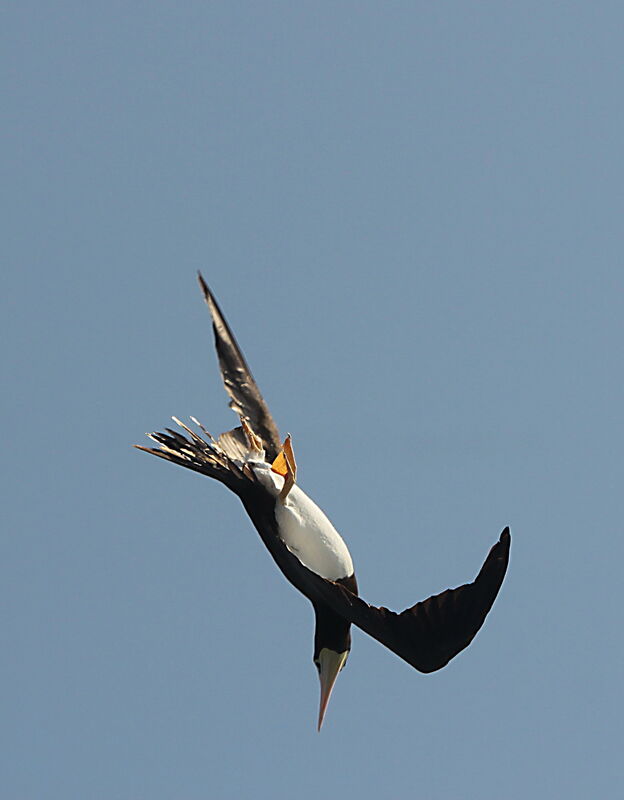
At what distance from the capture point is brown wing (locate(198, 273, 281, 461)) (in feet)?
21.3

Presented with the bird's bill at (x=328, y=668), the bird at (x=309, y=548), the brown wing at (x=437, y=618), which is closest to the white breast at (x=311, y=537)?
the bird at (x=309, y=548)

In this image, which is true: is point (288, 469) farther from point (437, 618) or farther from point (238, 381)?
point (437, 618)

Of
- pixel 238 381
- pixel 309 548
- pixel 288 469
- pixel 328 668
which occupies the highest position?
pixel 238 381

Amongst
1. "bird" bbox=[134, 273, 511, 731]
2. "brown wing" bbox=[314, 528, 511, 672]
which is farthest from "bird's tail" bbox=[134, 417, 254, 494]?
"brown wing" bbox=[314, 528, 511, 672]

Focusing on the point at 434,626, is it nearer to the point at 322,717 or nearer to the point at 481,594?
the point at 481,594

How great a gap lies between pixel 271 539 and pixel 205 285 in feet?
5.76

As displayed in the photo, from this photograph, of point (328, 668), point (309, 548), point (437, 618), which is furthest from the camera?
point (328, 668)

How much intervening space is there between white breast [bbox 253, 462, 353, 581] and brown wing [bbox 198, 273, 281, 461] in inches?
26.0

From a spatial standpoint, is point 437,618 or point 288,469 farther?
point 288,469

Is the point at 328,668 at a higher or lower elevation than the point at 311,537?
lower

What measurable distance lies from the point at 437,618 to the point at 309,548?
101 centimetres

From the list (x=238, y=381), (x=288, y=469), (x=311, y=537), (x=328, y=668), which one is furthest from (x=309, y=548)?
(x=238, y=381)

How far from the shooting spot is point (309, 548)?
5.68 meters

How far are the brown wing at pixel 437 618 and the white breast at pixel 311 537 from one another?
1.46 feet
